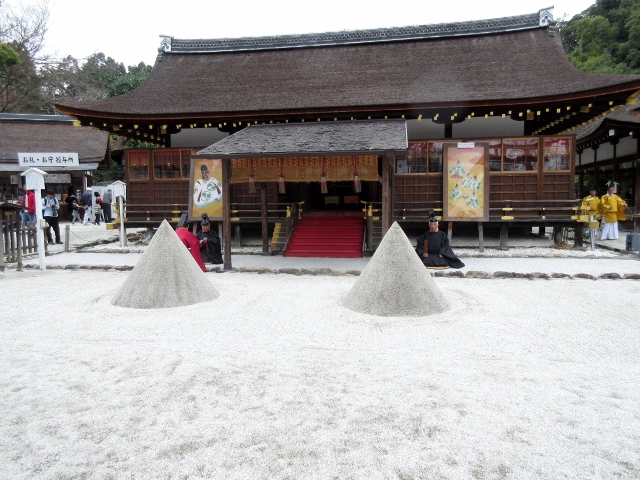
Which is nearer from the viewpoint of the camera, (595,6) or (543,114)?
(543,114)

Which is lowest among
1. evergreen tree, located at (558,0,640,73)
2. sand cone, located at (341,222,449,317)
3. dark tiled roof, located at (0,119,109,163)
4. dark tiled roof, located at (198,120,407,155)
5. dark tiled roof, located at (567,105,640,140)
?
sand cone, located at (341,222,449,317)

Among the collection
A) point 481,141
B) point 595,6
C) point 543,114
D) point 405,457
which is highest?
point 595,6

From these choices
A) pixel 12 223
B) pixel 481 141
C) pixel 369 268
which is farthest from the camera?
pixel 481 141

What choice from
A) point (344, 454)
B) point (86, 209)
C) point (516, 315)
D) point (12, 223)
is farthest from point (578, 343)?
point (86, 209)

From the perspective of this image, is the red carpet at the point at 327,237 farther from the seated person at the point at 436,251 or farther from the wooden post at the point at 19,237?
the wooden post at the point at 19,237

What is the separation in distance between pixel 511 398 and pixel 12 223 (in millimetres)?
10529

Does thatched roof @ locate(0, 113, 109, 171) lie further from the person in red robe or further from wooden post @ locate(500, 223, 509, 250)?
wooden post @ locate(500, 223, 509, 250)

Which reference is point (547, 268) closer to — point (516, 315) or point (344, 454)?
point (516, 315)

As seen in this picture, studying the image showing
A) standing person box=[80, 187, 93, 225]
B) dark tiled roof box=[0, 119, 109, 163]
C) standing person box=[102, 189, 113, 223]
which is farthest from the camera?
dark tiled roof box=[0, 119, 109, 163]

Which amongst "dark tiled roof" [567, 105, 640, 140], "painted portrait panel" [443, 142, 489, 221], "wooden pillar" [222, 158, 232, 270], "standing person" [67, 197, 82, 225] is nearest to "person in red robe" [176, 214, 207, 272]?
"wooden pillar" [222, 158, 232, 270]

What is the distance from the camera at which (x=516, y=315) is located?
5816 millimetres

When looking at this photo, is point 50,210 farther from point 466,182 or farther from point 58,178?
point 466,182

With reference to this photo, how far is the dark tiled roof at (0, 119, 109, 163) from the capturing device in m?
22.9

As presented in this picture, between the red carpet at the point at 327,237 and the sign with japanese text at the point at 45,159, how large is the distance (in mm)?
7820
